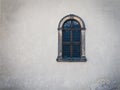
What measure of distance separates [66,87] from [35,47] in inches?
84.6

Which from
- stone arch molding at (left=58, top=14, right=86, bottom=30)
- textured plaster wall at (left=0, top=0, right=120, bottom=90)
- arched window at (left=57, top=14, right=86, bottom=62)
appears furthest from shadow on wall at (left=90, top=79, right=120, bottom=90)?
stone arch molding at (left=58, top=14, right=86, bottom=30)

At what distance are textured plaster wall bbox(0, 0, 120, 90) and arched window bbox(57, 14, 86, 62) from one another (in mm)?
215

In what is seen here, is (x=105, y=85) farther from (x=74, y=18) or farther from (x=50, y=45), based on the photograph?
(x=74, y=18)

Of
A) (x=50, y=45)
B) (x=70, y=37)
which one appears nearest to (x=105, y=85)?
(x=70, y=37)

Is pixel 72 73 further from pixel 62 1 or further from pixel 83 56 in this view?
pixel 62 1

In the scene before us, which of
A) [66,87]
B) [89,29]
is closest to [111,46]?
[89,29]

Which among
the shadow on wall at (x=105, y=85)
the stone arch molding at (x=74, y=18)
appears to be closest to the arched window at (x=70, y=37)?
the stone arch molding at (x=74, y=18)

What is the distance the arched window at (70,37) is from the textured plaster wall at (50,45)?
22cm

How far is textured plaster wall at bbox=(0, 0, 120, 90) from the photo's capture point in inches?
604

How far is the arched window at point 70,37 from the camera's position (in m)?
15.5

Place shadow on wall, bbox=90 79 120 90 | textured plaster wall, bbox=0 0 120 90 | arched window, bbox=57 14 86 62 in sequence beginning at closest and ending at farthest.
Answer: shadow on wall, bbox=90 79 120 90
textured plaster wall, bbox=0 0 120 90
arched window, bbox=57 14 86 62

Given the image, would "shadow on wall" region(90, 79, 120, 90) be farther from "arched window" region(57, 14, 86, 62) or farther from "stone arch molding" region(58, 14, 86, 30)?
"stone arch molding" region(58, 14, 86, 30)

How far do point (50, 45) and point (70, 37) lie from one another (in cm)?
93

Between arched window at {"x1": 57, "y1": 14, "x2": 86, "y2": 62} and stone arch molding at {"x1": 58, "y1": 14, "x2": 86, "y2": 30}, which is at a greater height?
stone arch molding at {"x1": 58, "y1": 14, "x2": 86, "y2": 30}
